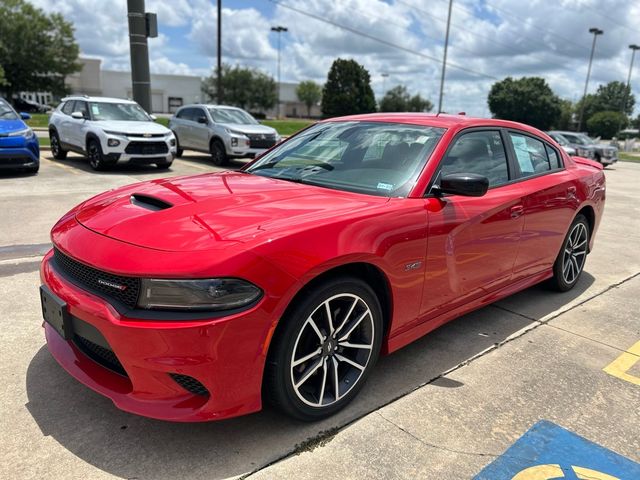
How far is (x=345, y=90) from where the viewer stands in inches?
2886

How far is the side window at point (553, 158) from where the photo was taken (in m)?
4.51

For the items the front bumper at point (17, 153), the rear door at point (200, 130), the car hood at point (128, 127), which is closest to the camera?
the front bumper at point (17, 153)

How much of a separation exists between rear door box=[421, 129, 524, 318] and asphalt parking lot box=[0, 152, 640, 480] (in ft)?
1.56

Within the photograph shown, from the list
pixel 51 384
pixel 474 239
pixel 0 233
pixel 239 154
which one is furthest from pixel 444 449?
pixel 239 154

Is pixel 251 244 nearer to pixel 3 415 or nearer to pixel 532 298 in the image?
pixel 3 415

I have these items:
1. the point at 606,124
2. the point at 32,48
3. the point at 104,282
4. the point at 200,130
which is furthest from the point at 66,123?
the point at 606,124

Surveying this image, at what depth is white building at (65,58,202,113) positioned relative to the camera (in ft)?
254

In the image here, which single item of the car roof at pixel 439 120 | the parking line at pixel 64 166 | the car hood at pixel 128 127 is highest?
the car roof at pixel 439 120

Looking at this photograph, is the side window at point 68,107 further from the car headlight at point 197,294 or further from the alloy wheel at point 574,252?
the car headlight at point 197,294

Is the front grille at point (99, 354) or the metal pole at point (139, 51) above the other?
the metal pole at point (139, 51)

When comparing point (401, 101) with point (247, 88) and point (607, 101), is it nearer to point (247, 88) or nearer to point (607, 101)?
point (247, 88)

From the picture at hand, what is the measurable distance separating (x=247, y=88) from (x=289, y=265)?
75237 millimetres

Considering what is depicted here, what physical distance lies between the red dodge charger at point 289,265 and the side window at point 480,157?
0.05 feet

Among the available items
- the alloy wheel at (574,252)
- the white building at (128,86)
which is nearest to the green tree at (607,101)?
the white building at (128,86)
